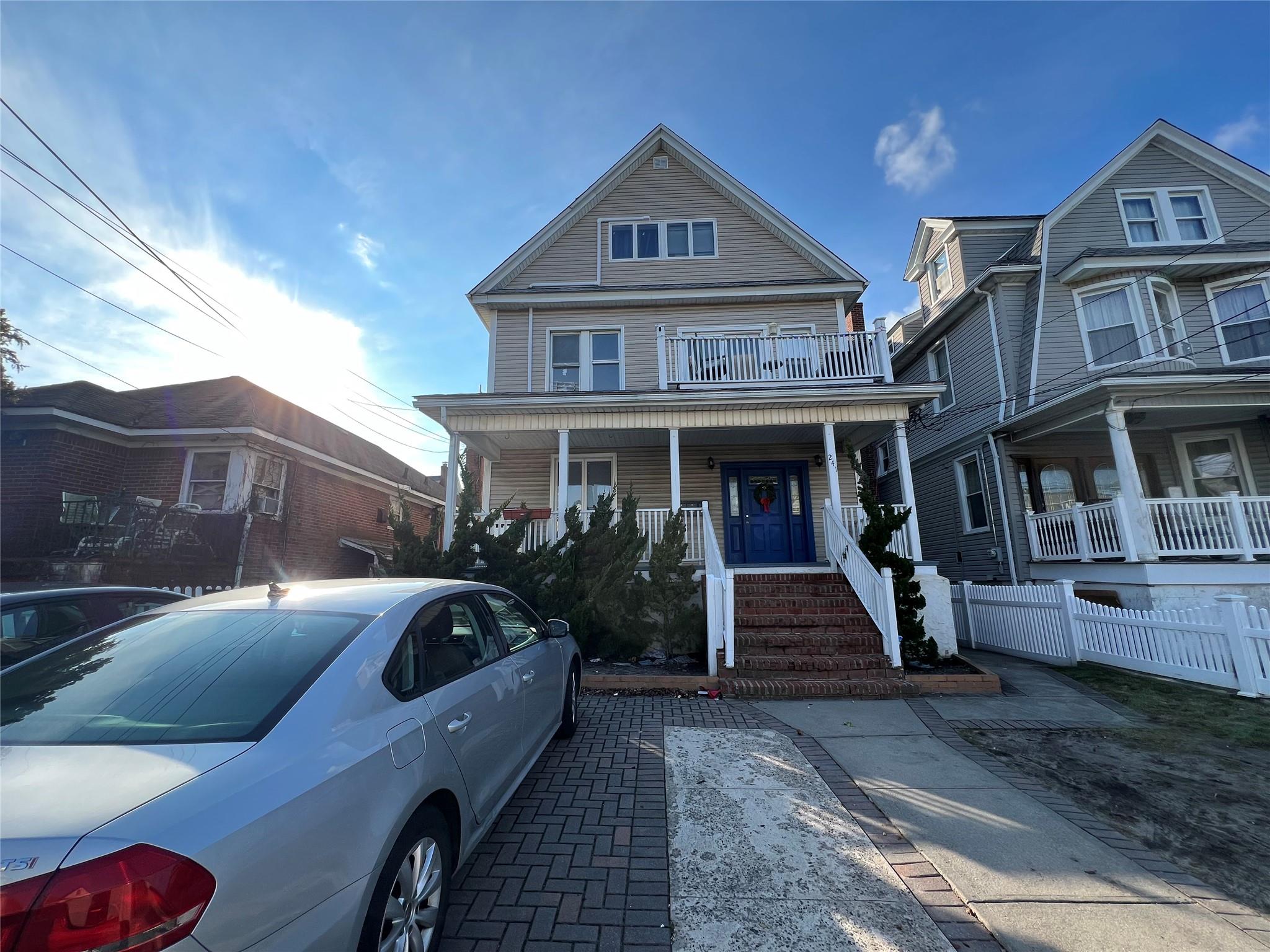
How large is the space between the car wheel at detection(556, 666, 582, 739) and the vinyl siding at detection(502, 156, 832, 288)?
406 inches

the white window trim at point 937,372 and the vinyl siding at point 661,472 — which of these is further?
the white window trim at point 937,372

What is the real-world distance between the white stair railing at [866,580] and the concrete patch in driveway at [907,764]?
2.02 meters

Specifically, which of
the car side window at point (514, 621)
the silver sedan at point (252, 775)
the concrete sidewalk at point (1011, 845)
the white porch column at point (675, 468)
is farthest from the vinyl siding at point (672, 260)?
the silver sedan at point (252, 775)

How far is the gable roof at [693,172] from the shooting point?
502 inches

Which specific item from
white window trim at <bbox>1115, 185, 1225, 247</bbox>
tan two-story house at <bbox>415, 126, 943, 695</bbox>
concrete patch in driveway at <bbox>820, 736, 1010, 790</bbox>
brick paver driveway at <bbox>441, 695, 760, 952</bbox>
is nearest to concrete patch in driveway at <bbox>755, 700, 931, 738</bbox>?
concrete patch in driveway at <bbox>820, 736, 1010, 790</bbox>

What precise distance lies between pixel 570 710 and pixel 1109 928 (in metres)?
3.66

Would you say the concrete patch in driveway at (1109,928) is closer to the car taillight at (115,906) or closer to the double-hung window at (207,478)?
the car taillight at (115,906)

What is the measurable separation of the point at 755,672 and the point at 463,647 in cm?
472

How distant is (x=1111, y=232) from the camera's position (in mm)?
→ 12578

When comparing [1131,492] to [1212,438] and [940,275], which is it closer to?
[1212,438]

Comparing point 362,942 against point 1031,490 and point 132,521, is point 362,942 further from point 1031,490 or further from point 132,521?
point 1031,490

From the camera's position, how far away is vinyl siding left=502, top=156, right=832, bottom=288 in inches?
511

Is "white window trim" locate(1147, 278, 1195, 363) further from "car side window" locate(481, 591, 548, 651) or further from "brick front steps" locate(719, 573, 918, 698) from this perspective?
"car side window" locate(481, 591, 548, 651)

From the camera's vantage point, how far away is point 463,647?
3023mm
